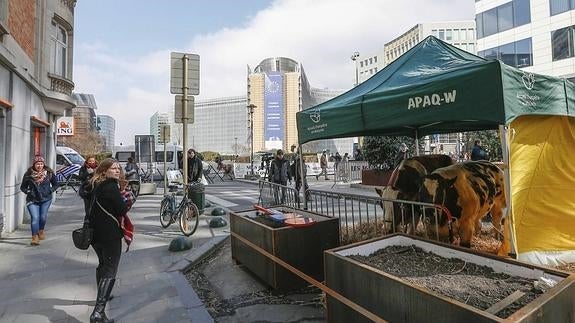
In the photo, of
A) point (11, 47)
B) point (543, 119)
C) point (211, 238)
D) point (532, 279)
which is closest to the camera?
point (532, 279)

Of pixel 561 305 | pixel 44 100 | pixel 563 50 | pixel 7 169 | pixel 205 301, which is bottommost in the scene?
pixel 205 301

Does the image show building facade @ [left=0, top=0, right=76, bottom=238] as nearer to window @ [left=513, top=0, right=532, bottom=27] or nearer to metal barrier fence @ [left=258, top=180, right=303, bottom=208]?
metal barrier fence @ [left=258, top=180, right=303, bottom=208]

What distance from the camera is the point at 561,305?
2244mm

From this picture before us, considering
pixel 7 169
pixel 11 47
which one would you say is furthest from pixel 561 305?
pixel 11 47

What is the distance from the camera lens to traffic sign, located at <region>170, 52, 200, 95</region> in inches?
319

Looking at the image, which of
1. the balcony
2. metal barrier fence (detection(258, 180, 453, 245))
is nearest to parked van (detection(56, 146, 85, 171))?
the balcony

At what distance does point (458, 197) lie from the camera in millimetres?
4527

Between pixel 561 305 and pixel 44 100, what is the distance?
13021 mm

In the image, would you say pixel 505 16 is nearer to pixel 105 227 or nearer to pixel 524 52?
pixel 524 52

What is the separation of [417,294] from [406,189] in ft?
→ 9.70

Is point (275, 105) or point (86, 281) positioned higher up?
point (275, 105)

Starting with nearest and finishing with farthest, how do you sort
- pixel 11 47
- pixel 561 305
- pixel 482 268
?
pixel 561 305 < pixel 482 268 < pixel 11 47

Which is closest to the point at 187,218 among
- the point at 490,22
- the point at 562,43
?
the point at 562,43

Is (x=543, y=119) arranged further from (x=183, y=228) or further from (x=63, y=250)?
(x=63, y=250)
